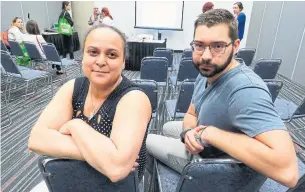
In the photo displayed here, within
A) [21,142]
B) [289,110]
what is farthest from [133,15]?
[289,110]

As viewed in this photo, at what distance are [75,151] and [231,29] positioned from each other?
0.94 metres

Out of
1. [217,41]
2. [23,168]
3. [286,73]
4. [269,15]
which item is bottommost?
[23,168]

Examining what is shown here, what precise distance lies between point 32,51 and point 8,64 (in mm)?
883

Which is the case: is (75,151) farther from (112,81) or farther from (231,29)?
(231,29)

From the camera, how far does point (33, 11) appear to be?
7066 mm

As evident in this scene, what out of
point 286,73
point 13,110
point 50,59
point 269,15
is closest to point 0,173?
point 13,110

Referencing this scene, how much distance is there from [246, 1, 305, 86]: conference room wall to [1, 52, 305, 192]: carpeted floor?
1052 millimetres

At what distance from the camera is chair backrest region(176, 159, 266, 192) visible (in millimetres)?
833

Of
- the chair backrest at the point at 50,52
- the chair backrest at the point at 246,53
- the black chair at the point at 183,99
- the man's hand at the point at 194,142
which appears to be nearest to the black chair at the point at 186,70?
the black chair at the point at 183,99

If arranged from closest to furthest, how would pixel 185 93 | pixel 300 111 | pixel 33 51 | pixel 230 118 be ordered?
1. pixel 230 118
2. pixel 300 111
3. pixel 185 93
4. pixel 33 51

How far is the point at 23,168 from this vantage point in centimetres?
219

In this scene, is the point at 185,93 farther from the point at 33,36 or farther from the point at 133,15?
the point at 133,15

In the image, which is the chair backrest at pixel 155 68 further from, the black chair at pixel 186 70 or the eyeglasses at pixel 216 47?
the eyeglasses at pixel 216 47

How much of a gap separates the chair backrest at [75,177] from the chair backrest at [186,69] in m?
2.48
